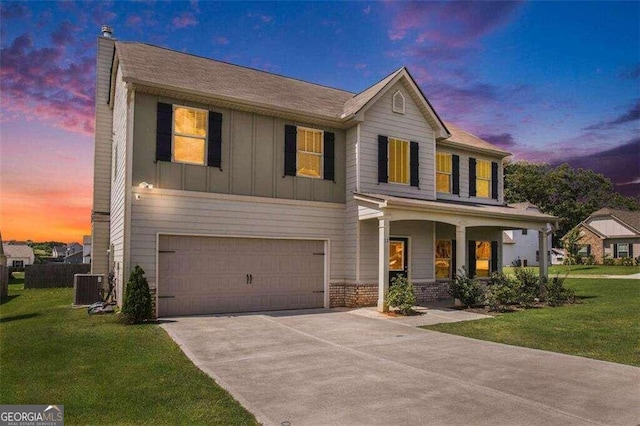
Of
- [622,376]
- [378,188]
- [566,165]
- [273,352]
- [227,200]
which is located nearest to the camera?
[622,376]

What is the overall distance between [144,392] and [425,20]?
38.4ft

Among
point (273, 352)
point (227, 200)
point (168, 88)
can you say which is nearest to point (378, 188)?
point (227, 200)

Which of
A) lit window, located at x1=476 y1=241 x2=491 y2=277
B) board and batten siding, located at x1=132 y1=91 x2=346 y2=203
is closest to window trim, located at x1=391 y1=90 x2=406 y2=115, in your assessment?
board and batten siding, located at x1=132 y1=91 x2=346 y2=203

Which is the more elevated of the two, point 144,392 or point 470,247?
point 470,247

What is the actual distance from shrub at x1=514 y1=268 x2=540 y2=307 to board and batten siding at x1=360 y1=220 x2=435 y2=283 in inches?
118

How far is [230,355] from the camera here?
26.5 feet

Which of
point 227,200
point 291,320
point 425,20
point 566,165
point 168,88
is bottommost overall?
point 291,320

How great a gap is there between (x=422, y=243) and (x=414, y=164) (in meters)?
2.93

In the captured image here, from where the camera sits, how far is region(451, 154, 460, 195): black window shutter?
18.3 metres

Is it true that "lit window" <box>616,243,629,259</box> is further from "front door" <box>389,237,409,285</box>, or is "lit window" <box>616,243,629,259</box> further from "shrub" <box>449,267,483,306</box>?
"front door" <box>389,237,409,285</box>

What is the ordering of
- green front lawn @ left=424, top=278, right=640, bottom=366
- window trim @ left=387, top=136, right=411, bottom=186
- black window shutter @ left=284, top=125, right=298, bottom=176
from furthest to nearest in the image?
window trim @ left=387, top=136, right=411, bottom=186 → black window shutter @ left=284, top=125, right=298, bottom=176 → green front lawn @ left=424, top=278, right=640, bottom=366

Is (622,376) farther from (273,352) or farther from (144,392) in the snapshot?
(144,392)

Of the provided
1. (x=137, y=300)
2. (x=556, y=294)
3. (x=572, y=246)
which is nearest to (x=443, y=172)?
(x=556, y=294)

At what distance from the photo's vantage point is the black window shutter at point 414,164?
16438mm
